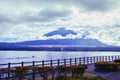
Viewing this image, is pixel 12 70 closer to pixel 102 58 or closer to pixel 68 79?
pixel 68 79

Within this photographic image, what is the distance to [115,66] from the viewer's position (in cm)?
4150

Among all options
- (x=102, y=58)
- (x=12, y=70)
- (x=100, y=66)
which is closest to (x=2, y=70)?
(x=12, y=70)

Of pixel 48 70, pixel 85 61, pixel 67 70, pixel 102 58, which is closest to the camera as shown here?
pixel 48 70

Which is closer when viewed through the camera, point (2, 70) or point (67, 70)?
point (2, 70)

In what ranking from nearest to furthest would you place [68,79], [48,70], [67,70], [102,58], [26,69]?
1. [68,79]
2. [26,69]
3. [48,70]
4. [67,70]
5. [102,58]

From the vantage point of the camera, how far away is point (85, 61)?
189 feet

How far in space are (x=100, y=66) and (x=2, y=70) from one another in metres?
18.9

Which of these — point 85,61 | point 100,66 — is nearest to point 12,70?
point 100,66

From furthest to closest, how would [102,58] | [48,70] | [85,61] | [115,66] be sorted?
[102,58], [85,61], [115,66], [48,70]

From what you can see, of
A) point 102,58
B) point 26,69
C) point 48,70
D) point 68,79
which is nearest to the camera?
point 68,79

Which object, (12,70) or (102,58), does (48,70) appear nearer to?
(12,70)

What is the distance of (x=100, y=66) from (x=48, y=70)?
1511 centimetres

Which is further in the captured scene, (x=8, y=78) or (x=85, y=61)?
(x=85, y=61)

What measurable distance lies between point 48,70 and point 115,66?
15203 mm
